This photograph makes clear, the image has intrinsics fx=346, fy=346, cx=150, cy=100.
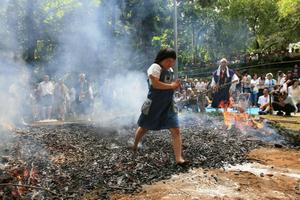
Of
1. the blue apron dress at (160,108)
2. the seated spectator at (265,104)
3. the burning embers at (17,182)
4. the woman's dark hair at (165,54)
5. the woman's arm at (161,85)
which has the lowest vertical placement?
the burning embers at (17,182)

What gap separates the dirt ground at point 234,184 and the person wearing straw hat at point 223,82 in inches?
162

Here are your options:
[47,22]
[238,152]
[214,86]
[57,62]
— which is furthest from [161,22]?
[238,152]

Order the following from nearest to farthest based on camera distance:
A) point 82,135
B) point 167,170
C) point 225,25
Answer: point 167,170 < point 82,135 < point 225,25

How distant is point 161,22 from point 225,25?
17.6 meters

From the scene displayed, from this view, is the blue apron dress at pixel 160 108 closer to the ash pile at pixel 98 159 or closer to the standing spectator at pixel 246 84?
the ash pile at pixel 98 159

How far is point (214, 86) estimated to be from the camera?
10062mm

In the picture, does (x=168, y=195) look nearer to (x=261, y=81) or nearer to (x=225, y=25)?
(x=261, y=81)

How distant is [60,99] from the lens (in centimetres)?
1384

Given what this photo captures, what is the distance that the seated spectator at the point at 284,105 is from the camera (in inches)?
508

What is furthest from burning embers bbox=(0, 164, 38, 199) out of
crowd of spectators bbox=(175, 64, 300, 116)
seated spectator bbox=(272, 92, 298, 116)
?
seated spectator bbox=(272, 92, 298, 116)

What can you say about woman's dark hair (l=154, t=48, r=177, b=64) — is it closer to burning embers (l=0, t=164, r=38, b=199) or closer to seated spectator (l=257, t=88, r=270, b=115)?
burning embers (l=0, t=164, r=38, b=199)

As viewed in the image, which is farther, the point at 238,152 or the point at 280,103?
the point at 280,103

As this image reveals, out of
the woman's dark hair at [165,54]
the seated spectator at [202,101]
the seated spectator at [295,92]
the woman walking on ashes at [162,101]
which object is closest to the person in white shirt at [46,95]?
the seated spectator at [202,101]

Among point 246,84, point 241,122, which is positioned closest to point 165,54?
point 241,122
